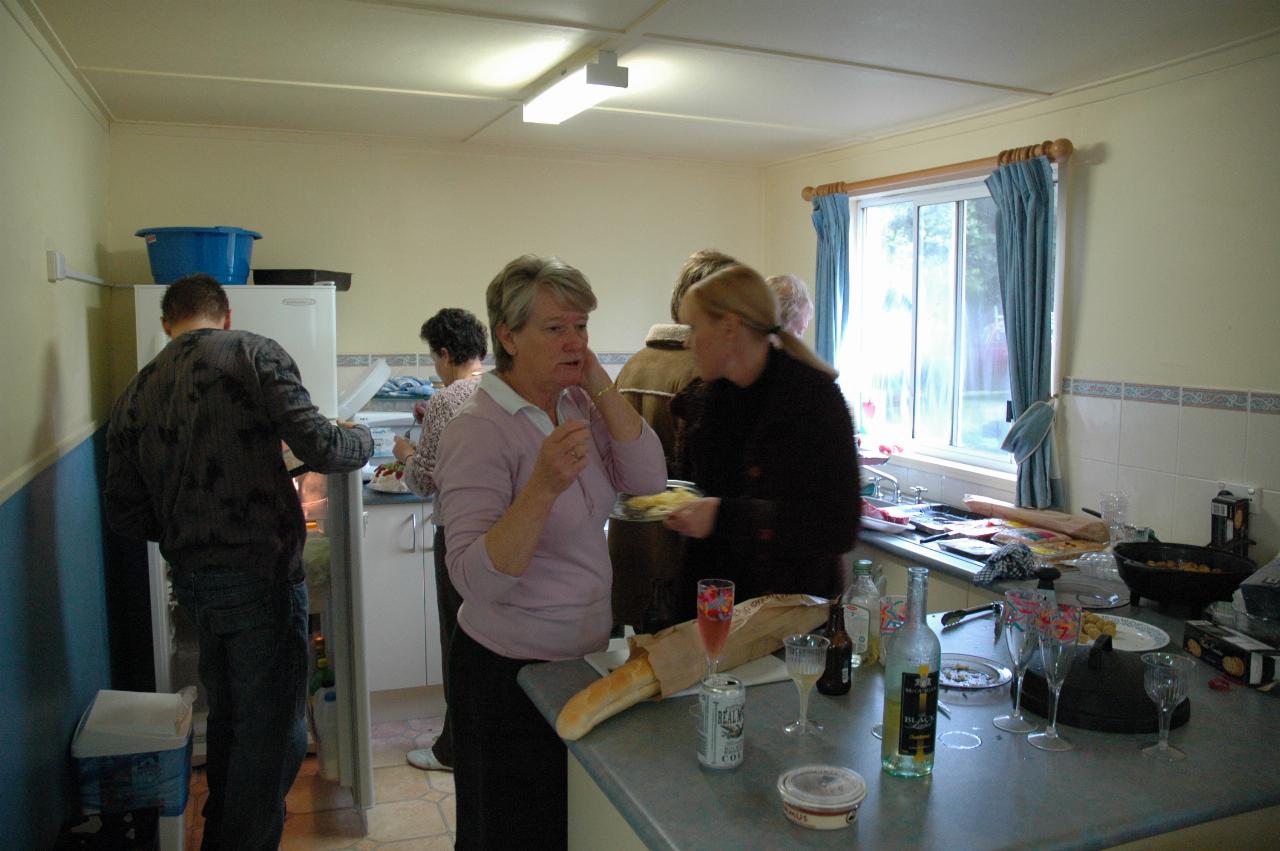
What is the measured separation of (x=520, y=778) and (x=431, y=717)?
2281mm

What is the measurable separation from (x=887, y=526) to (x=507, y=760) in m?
2.08

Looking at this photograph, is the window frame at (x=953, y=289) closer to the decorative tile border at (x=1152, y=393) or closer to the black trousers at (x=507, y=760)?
the decorative tile border at (x=1152, y=393)

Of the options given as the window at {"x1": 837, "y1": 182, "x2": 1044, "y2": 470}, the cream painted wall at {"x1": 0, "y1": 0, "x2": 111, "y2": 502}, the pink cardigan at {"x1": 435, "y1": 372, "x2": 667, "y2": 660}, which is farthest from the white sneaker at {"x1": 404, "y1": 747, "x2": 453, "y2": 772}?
the window at {"x1": 837, "y1": 182, "x2": 1044, "y2": 470}

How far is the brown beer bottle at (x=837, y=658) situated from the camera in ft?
5.51

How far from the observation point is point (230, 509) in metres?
2.45

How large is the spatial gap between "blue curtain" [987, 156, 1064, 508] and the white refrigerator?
2.40 metres

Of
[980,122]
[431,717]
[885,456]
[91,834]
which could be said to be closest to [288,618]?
[91,834]

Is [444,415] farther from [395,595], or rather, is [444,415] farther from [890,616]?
[890,616]

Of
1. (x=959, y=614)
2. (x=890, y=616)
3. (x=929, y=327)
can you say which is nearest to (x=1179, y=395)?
(x=929, y=327)

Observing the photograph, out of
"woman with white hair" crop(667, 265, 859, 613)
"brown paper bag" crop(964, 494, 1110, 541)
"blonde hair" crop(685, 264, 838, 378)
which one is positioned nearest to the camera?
"woman with white hair" crop(667, 265, 859, 613)

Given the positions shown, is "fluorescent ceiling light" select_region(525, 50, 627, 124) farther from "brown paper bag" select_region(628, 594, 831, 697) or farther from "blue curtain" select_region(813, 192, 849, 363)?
"brown paper bag" select_region(628, 594, 831, 697)

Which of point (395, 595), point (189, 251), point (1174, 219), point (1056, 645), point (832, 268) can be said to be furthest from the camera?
point (832, 268)

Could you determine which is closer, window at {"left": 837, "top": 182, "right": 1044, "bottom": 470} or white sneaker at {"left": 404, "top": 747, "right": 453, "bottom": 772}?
white sneaker at {"left": 404, "top": 747, "right": 453, "bottom": 772}

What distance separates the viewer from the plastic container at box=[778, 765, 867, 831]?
1.26 m
